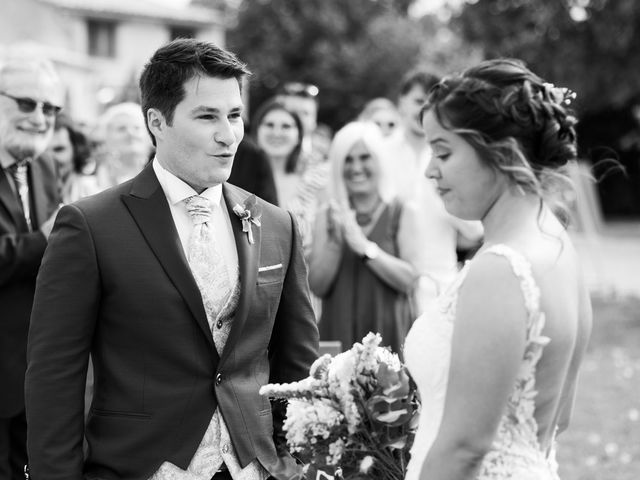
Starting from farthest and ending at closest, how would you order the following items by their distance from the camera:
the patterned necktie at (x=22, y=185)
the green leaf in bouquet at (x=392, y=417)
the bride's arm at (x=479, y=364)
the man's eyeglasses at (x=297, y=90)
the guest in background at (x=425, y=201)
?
the man's eyeglasses at (x=297, y=90) < the guest in background at (x=425, y=201) < the patterned necktie at (x=22, y=185) < the green leaf in bouquet at (x=392, y=417) < the bride's arm at (x=479, y=364)

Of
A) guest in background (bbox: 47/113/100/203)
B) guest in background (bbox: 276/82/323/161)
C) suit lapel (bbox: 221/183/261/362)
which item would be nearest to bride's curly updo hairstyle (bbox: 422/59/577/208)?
suit lapel (bbox: 221/183/261/362)

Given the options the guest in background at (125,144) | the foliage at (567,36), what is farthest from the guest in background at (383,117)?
the foliage at (567,36)

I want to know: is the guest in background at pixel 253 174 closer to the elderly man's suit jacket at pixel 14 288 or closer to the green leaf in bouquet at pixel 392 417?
the elderly man's suit jacket at pixel 14 288

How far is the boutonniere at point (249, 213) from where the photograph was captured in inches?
125

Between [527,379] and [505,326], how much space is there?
20 cm

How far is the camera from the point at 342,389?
266cm

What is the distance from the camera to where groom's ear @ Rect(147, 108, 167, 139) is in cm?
308

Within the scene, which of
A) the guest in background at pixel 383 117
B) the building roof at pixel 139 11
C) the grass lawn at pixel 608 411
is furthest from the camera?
the building roof at pixel 139 11

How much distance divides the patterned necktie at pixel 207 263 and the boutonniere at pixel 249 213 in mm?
130

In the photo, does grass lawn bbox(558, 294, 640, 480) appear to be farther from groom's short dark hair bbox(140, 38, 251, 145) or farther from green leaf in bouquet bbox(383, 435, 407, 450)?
groom's short dark hair bbox(140, 38, 251, 145)

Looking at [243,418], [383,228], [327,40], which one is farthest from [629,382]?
[327,40]

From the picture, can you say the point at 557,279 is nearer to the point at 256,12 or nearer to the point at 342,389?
the point at 342,389

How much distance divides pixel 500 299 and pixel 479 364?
16 centimetres

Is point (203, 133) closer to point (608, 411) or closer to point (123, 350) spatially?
point (123, 350)
